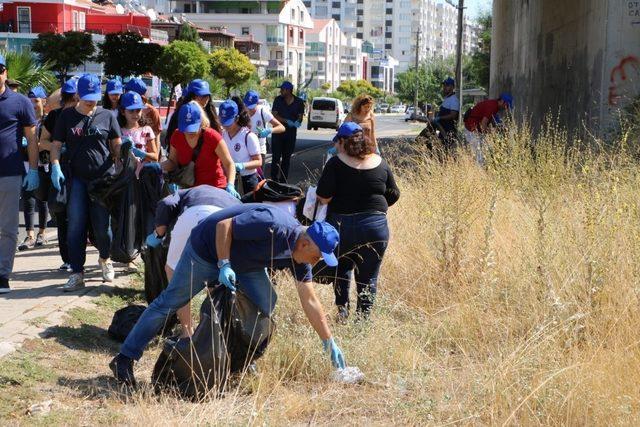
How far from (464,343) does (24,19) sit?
241ft

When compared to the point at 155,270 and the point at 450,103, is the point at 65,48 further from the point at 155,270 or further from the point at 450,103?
the point at 155,270

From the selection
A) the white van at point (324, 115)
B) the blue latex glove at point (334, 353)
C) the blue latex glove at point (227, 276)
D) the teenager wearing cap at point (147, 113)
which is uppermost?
the teenager wearing cap at point (147, 113)

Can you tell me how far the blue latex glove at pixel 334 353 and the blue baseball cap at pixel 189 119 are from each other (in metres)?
2.06

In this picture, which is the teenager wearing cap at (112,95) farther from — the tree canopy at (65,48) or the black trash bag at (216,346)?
the tree canopy at (65,48)

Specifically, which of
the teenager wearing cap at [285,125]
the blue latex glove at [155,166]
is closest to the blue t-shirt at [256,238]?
the blue latex glove at [155,166]

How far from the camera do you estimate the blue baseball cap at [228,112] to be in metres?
9.72

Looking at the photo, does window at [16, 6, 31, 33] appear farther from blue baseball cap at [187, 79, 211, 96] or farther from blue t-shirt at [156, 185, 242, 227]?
blue t-shirt at [156, 185, 242, 227]

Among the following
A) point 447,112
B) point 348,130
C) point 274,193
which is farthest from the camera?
point 447,112

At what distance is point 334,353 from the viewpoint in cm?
600

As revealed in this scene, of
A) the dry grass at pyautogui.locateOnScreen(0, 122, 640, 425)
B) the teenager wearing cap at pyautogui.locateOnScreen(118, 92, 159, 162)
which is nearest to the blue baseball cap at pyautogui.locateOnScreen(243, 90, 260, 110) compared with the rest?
the teenager wearing cap at pyautogui.locateOnScreen(118, 92, 159, 162)

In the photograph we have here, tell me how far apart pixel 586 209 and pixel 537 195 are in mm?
1451

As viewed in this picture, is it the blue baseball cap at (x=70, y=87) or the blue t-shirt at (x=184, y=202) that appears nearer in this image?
the blue t-shirt at (x=184, y=202)

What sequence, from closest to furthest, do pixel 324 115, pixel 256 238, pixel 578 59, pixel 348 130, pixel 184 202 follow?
pixel 256 238, pixel 184 202, pixel 348 130, pixel 578 59, pixel 324 115

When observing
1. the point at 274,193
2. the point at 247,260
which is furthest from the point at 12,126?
the point at 247,260
